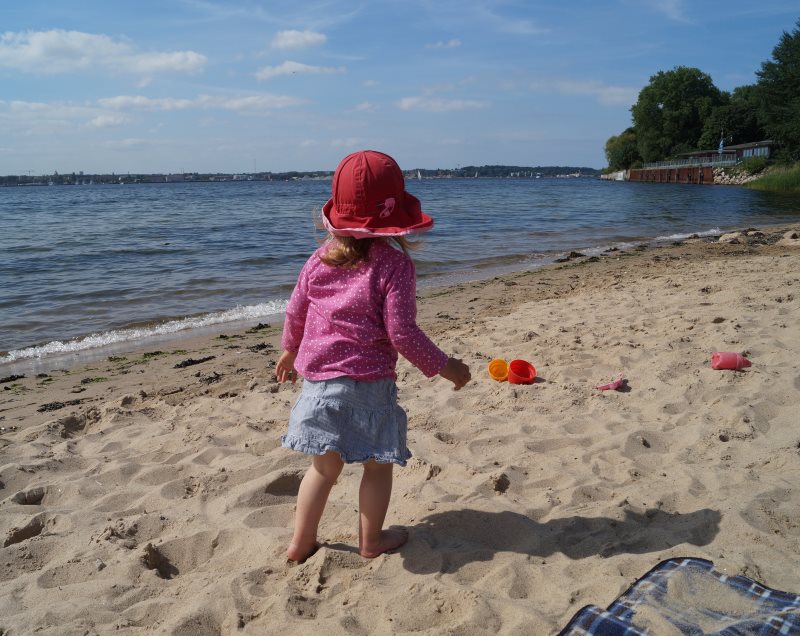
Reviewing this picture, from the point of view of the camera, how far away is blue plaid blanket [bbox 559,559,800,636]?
6.65 feet

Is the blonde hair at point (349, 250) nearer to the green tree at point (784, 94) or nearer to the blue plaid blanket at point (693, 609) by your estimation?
the blue plaid blanket at point (693, 609)

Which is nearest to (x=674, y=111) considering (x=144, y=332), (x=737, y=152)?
(x=737, y=152)

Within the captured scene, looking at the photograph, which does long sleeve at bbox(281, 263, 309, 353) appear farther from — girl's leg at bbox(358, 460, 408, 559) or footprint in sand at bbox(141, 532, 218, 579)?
footprint in sand at bbox(141, 532, 218, 579)

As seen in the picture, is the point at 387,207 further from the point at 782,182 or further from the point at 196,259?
the point at 782,182

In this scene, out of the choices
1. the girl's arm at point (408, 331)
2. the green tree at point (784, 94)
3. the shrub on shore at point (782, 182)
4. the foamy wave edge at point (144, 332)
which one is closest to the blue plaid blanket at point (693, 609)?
the girl's arm at point (408, 331)

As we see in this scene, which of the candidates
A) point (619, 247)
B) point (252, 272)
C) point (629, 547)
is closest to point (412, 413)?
point (629, 547)

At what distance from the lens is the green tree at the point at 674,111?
86.6m

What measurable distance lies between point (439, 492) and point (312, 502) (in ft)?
2.70

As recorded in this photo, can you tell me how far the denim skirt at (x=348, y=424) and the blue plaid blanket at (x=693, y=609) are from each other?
93 centimetres

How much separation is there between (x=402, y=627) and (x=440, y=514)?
829mm

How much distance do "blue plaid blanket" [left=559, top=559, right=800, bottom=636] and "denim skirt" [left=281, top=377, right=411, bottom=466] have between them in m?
0.93

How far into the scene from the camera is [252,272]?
1243 centimetres

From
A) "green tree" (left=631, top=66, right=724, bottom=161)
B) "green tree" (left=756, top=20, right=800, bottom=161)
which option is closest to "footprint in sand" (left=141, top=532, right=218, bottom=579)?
"green tree" (left=756, top=20, right=800, bottom=161)

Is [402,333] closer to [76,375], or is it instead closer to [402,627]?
[402,627]
